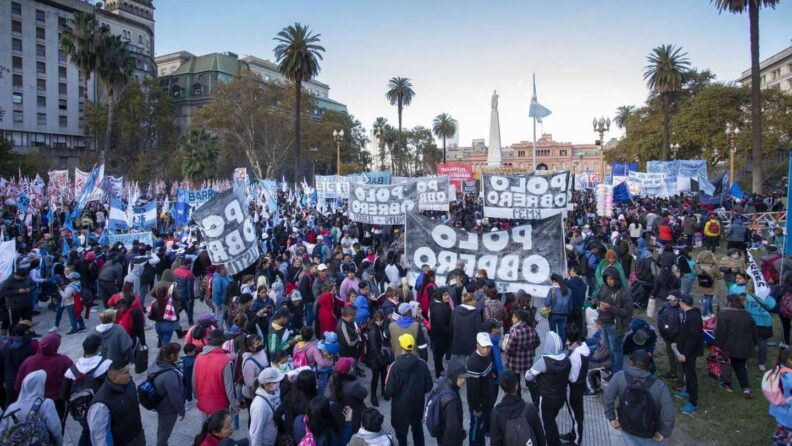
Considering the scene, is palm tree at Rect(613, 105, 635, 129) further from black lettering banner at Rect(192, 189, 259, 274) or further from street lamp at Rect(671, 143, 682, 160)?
black lettering banner at Rect(192, 189, 259, 274)

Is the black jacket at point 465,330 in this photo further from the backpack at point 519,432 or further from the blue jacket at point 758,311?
the blue jacket at point 758,311

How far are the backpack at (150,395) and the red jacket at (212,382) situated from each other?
1.32 feet

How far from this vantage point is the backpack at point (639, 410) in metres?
4.44

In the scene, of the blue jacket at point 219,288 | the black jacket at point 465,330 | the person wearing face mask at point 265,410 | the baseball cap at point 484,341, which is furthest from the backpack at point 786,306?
the blue jacket at point 219,288

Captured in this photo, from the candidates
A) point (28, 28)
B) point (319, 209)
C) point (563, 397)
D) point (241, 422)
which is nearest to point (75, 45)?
point (28, 28)

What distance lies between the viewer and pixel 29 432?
13.8 feet

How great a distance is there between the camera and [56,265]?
1190 centimetres

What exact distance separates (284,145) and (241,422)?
51583 millimetres

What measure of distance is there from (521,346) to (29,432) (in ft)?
17.2

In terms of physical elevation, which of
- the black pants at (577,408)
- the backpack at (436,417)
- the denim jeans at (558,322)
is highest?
the denim jeans at (558,322)

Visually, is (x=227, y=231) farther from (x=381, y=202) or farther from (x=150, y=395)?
(x=381, y=202)

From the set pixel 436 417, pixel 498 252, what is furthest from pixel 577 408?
pixel 498 252

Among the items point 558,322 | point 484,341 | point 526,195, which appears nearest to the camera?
point 484,341

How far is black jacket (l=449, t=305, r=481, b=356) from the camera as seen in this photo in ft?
22.0
